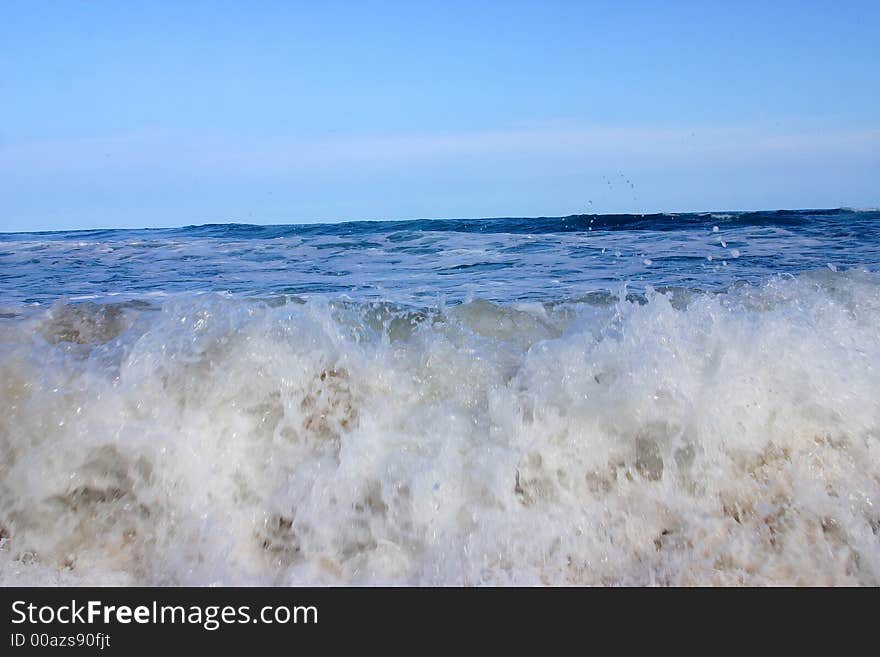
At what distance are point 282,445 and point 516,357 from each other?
1.23 m

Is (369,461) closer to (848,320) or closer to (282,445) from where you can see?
(282,445)

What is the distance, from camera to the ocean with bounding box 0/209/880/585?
9.34 ft

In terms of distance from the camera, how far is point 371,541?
117 inches

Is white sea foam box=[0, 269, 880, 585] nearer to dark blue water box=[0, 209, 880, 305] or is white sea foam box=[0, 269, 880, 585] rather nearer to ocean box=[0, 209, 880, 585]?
ocean box=[0, 209, 880, 585]

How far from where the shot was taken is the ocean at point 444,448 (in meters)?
2.85

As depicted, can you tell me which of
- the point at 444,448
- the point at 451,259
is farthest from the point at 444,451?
the point at 451,259

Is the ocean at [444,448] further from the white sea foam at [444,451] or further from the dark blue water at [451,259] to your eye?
Result: the dark blue water at [451,259]

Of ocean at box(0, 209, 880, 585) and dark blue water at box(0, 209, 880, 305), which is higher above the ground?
dark blue water at box(0, 209, 880, 305)

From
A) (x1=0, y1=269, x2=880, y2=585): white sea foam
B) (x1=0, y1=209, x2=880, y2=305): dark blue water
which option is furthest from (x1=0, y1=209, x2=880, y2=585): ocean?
(x1=0, y1=209, x2=880, y2=305): dark blue water

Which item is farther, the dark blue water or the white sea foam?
the dark blue water

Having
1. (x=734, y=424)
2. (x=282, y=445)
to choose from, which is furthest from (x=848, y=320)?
(x=282, y=445)

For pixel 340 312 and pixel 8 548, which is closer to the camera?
Result: pixel 8 548

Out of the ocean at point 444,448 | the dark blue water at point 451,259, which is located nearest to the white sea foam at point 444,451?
the ocean at point 444,448

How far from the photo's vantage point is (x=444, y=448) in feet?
10.6
